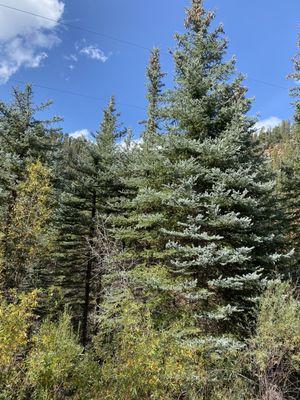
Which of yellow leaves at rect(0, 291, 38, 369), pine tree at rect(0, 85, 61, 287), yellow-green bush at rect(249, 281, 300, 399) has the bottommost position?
yellow-green bush at rect(249, 281, 300, 399)

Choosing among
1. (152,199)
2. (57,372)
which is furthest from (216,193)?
(57,372)

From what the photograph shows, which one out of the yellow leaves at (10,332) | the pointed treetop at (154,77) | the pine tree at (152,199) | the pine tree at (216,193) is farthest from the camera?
the pointed treetop at (154,77)

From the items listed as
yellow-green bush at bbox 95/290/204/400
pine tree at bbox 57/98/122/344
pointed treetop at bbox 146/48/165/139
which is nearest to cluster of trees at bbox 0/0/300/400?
yellow-green bush at bbox 95/290/204/400

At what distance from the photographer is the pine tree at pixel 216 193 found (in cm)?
926

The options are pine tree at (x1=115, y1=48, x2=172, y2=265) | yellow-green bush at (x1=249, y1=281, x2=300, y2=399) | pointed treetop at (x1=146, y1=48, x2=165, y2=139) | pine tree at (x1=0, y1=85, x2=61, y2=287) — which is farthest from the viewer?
pointed treetop at (x1=146, y1=48, x2=165, y2=139)

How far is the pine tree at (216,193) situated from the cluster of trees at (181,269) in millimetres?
43

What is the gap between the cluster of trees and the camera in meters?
5.42

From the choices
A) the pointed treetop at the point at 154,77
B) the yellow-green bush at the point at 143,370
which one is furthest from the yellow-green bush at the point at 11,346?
the pointed treetop at the point at 154,77

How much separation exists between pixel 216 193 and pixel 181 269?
219 centimetres

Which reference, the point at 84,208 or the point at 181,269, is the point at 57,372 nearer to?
the point at 181,269

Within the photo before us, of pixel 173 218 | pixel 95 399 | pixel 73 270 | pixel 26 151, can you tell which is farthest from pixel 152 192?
pixel 73 270

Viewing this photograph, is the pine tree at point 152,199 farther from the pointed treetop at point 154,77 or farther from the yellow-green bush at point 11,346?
the pointed treetop at point 154,77

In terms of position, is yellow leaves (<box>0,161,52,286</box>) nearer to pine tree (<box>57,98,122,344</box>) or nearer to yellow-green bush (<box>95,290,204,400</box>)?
pine tree (<box>57,98,122,344</box>)

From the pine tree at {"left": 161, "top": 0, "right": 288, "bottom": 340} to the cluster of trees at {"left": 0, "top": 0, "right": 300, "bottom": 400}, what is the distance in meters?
0.04
